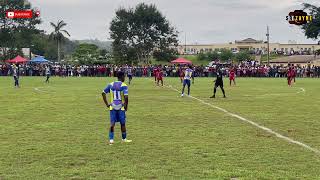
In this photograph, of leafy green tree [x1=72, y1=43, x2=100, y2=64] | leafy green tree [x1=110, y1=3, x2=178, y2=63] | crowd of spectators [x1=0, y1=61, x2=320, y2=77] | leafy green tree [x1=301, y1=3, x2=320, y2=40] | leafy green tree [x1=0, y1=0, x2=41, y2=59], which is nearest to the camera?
crowd of spectators [x1=0, y1=61, x2=320, y2=77]

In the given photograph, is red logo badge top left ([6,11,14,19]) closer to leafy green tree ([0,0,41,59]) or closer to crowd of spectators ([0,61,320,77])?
leafy green tree ([0,0,41,59])

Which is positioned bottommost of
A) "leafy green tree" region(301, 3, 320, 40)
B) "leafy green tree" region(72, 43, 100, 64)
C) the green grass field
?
the green grass field

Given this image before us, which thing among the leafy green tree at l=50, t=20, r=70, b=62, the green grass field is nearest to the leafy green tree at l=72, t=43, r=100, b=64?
the leafy green tree at l=50, t=20, r=70, b=62

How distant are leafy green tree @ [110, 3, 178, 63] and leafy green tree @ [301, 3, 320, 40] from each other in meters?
22.7

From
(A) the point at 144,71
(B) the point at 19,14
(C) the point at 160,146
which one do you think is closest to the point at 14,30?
(B) the point at 19,14

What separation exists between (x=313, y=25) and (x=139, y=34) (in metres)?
29.3

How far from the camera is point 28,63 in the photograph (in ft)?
270

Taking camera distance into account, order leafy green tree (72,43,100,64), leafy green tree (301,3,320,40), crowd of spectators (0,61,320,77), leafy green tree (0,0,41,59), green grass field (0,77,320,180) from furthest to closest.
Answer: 1. leafy green tree (72,43,100,64)
2. leafy green tree (0,0,41,59)
3. leafy green tree (301,3,320,40)
4. crowd of spectators (0,61,320,77)
5. green grass field (0,77,320,180)

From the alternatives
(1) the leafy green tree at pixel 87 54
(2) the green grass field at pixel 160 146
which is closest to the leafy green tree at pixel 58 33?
(1) the leafy green tree at pixel 87 54

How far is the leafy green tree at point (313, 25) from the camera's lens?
83938 millimetres

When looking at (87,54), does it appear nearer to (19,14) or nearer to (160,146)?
(19,14)

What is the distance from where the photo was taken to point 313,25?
84.3 metres

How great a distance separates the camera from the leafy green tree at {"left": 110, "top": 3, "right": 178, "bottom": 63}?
9556 cm

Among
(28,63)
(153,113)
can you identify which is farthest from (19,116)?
(28,63)
